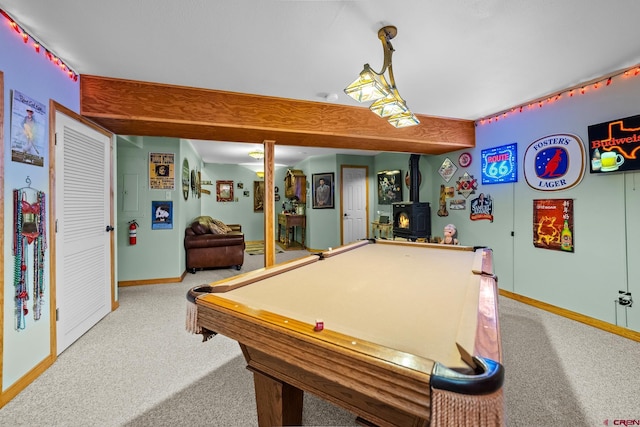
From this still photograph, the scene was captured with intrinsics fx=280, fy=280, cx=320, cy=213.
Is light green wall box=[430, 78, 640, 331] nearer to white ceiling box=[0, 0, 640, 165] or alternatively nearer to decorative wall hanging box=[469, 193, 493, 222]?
decorative wall hanging box=[469, 193, 493, 222]

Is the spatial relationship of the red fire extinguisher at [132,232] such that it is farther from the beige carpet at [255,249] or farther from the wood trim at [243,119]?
the beige carpet at [255,249]

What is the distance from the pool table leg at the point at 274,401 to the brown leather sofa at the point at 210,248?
13.3ft

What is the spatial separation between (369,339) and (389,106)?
1.66m

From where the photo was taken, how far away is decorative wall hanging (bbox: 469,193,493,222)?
13.5 ft

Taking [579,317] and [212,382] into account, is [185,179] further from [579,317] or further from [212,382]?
[579,317]

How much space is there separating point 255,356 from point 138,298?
3.33 m

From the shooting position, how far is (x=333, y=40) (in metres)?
2.20

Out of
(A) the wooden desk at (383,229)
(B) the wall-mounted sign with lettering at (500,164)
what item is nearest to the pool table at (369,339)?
(B) the wall-mounted sign with lettering at (500,164)

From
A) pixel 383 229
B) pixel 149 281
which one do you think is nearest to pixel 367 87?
pixel 149 281

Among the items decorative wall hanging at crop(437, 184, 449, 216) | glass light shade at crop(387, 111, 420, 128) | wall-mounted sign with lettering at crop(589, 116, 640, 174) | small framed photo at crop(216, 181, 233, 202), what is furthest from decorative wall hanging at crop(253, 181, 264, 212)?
wall-mounted sign with lettering at crop(589, 116, 640, 174)

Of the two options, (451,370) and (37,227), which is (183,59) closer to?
(37,227)

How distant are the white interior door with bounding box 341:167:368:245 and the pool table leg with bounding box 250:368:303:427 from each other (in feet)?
18.5

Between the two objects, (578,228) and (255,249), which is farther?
(255,249)

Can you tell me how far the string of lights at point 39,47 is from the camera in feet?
6.16
